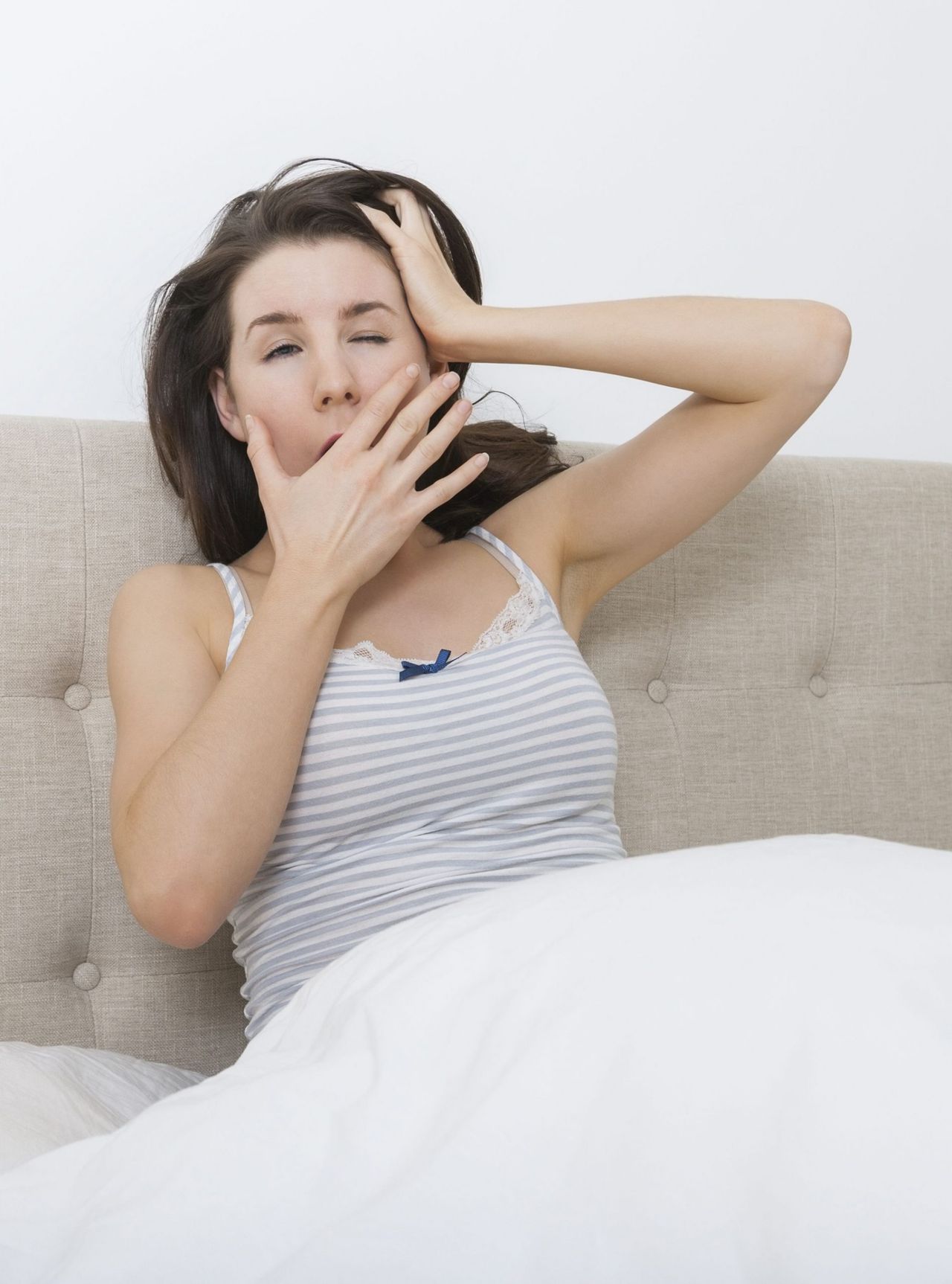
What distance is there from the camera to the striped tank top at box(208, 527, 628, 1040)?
3.39ft

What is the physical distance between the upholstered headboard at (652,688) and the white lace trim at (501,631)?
0.24 m

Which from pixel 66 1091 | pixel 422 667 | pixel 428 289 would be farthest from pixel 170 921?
pixel 428 289

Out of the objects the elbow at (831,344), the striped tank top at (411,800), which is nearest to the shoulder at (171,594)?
the striped tank top at (411,800)

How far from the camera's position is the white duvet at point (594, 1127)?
50 centimetres

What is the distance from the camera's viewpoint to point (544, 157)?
67.7 inches

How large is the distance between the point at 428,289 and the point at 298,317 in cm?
14

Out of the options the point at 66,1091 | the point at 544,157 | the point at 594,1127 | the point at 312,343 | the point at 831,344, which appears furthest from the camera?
the point at 544,157

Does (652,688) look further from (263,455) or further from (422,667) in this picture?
(263,455)

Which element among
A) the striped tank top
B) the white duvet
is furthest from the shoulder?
the white duvet

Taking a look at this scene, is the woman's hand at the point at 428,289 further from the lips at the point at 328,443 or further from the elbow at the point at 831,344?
the elbow at the point at 831,344

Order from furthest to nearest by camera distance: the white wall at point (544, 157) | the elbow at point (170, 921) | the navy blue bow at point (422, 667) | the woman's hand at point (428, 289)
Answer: the white wall at point (544, 157)
the woman's hand at point (428, 289)
the navy blue bow at point (422, 667)
the elbow at point (170, 921)

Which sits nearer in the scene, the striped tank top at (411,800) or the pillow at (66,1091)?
the pillow at (66,1091)

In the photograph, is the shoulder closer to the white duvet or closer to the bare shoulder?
the bare shoulder

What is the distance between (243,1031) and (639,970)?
0.74 metres
